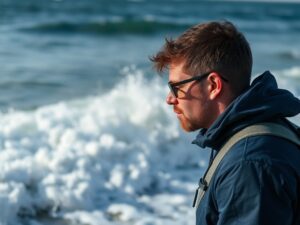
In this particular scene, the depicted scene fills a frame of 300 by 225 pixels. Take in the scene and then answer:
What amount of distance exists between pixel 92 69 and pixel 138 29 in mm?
12438

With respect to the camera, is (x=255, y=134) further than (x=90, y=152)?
No

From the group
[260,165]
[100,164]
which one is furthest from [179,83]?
[100,164]

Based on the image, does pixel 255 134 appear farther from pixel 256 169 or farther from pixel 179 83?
pixel 179 83

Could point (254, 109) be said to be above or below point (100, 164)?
below

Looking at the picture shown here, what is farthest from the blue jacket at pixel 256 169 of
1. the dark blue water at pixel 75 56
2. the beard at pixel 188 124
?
the dark blue water at pixel 75 56

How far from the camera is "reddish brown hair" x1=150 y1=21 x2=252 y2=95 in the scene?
6.21ft

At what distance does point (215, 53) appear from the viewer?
1.89 metres

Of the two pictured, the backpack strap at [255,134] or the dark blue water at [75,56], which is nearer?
the backpack strap at [255,134]

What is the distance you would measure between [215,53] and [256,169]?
0.37 m

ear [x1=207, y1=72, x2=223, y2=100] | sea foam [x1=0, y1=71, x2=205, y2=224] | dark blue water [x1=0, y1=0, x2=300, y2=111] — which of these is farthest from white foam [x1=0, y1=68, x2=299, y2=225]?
ear [x1=207, y1=72, x2=223, y2=100]

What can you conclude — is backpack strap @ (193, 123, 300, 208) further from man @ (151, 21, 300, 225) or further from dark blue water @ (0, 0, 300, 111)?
dark blue water @ (0, 0, 300, 111)

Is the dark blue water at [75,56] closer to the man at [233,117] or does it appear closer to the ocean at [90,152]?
the ocean at [90,152]

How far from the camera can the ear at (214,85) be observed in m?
1.91

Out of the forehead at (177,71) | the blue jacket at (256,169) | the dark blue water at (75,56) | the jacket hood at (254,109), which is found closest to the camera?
the blue jacket at (256,169)
